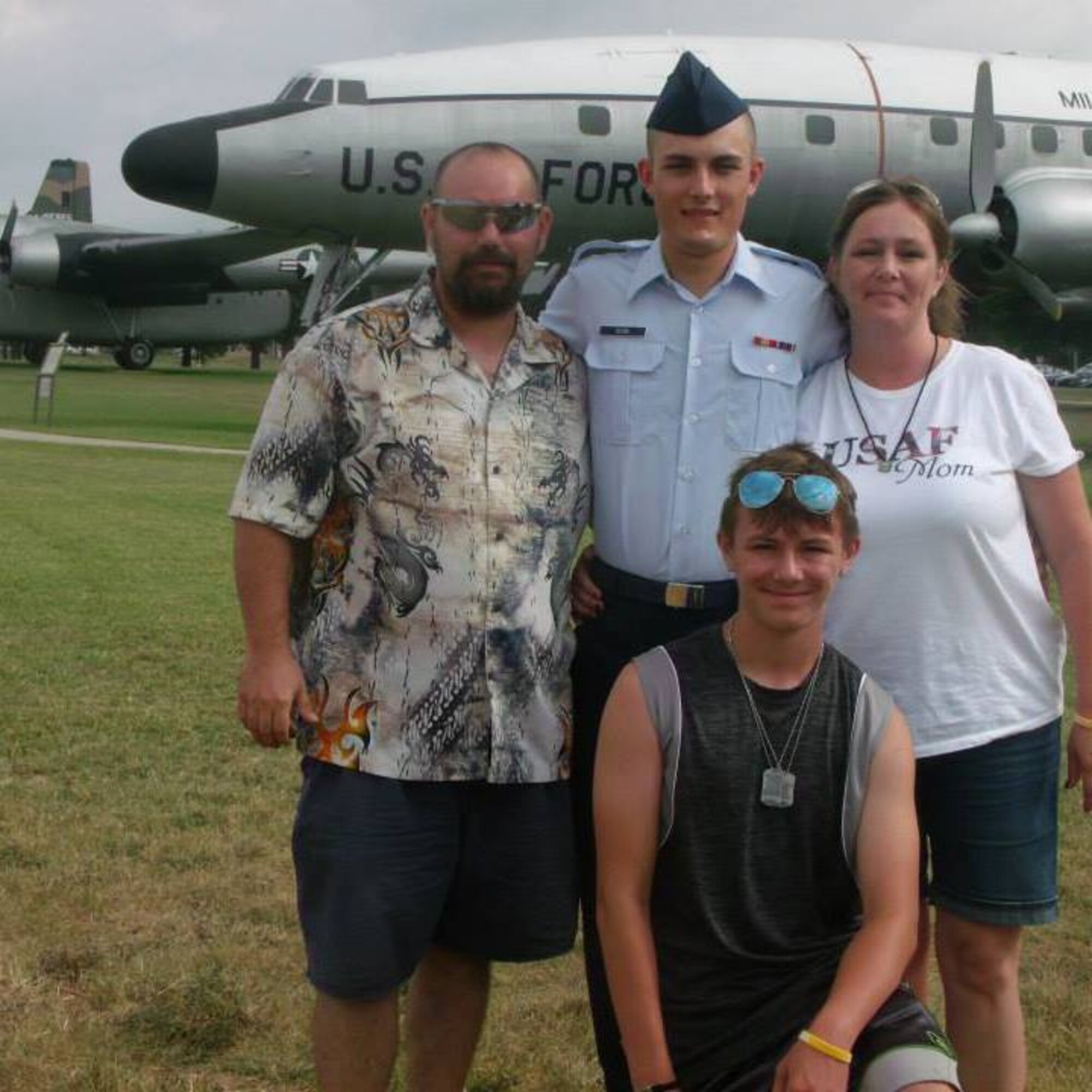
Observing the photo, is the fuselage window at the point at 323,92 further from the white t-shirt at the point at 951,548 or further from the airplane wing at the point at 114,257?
the airplane wing at the point at 114,257

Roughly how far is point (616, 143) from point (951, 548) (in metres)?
15.3

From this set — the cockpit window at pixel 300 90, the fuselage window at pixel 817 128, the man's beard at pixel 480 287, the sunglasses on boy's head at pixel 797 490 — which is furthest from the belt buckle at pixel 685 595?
the fuselage window at pixel 817 128

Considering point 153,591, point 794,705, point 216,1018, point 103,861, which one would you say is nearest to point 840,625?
point 794,705

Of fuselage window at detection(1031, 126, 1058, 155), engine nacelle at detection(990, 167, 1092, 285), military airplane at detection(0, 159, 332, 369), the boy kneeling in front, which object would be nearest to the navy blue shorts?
the boy kneeling in front

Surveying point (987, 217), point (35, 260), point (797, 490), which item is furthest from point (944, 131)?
point (35, 260)

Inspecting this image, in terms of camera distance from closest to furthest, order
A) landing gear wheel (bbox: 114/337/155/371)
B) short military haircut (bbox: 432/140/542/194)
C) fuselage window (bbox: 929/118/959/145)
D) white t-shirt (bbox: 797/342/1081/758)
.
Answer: white t-shirt (bbox: 797/342/1081/758) < short military haircut (bbox: 432/140/542/194) < fuselage window (bbox: 929/118/959/145) < landing gear wheel (bbox: 114/337/155/371)

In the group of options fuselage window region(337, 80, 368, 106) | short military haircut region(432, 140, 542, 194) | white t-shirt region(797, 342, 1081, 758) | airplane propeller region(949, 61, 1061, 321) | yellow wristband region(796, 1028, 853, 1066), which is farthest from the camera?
airplane propeller region(949, 61, 1061, 321)

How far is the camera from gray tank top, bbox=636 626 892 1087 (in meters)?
2.39

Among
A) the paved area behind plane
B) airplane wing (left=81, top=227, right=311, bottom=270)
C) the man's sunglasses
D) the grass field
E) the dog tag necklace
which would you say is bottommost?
the grass field

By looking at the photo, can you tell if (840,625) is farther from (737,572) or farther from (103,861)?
(103,861)

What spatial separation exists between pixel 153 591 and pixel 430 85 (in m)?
10.1

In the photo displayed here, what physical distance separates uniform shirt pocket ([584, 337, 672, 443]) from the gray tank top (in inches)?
19.5

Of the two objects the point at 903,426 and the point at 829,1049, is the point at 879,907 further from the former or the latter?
the point at 903,426

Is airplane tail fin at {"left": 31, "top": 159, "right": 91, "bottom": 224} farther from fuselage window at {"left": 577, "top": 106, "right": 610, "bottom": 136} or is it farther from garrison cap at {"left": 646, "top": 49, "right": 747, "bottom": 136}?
garrison cap at {"left": 646, "top": 49, "right": 747, "bottom": 136}
